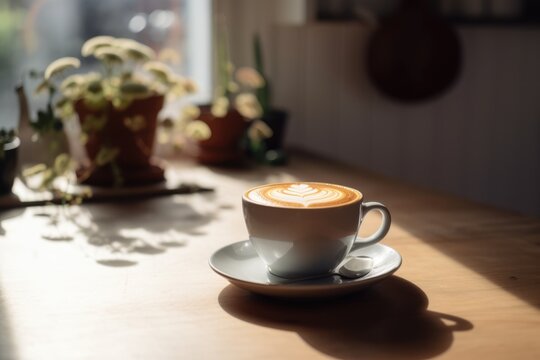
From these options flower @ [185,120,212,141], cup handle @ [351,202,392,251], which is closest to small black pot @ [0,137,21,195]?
flower @ [185,120,212,141]

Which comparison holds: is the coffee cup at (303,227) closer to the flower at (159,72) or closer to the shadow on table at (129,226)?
the shadow on table at (129,226)

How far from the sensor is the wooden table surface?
0.75 m

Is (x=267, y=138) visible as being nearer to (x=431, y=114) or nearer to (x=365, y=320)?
(x=431, y=114)

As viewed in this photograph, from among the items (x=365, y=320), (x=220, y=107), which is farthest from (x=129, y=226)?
(x=220, y=107)

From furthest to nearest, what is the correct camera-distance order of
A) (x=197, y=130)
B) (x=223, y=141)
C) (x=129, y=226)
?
(x=223, y=141) < (x=197, y=130) < (x=129, y=226)

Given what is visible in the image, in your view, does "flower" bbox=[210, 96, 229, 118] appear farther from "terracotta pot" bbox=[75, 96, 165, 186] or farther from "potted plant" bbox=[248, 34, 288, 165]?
"terracotta pot" bbox=[75, 96, 165, 186]

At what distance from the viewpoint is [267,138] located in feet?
6.24

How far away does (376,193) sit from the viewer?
152cm

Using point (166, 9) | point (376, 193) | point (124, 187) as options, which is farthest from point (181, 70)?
point (376, 193)

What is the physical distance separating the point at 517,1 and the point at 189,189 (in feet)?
4.64

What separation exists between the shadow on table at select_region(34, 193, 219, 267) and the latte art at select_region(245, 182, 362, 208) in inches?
9.3

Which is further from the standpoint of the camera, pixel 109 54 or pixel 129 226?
pixel 109 54

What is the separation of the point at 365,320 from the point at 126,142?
2.96 ft

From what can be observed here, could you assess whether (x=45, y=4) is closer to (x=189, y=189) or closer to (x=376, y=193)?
(x=189, y=189)
